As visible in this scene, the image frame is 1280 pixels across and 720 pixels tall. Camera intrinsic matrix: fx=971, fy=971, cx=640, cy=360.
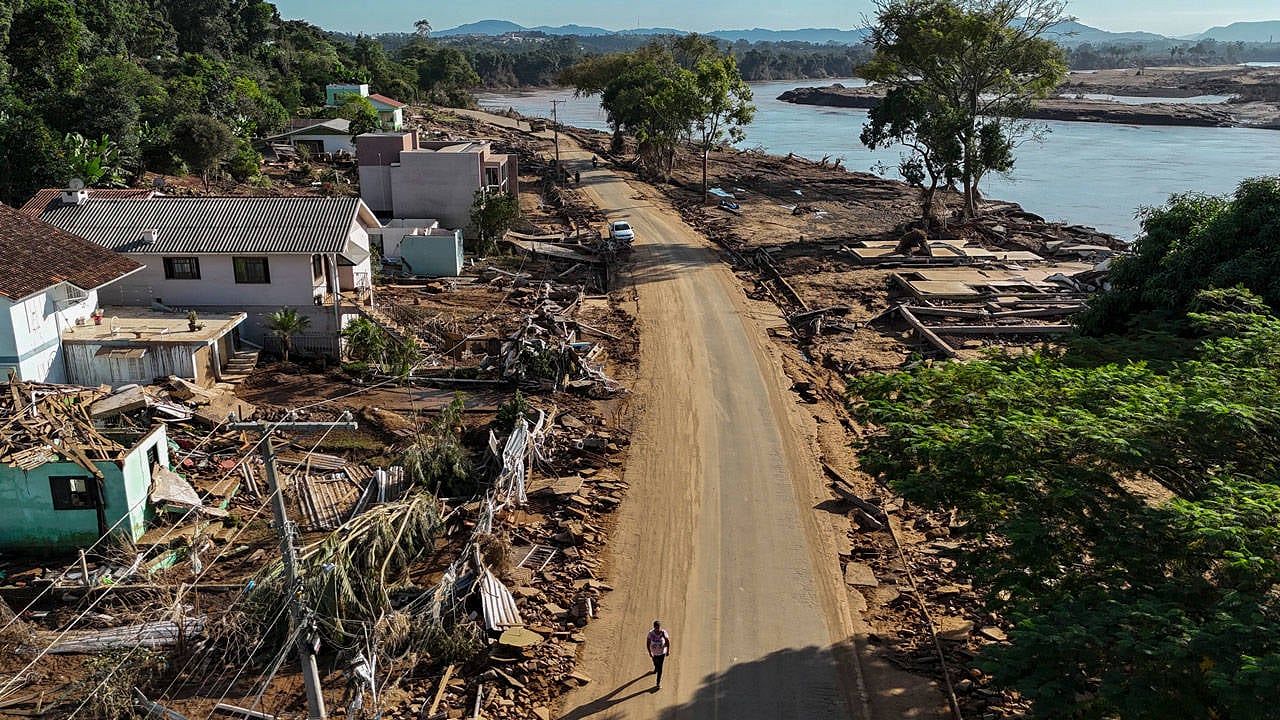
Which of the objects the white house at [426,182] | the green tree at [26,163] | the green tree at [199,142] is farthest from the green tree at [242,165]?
the white house at [426,182]

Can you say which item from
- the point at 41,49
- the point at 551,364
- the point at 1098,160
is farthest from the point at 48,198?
the point at 1098,160

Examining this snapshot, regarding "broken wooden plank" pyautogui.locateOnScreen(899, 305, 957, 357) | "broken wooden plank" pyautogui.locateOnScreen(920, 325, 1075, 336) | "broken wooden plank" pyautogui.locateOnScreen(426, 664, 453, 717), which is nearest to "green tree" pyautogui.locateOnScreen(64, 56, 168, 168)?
"broken wooden plank" pyautogui.locateOnScreen(899, 305, 957, 357)

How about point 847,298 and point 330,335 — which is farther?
point 847,298

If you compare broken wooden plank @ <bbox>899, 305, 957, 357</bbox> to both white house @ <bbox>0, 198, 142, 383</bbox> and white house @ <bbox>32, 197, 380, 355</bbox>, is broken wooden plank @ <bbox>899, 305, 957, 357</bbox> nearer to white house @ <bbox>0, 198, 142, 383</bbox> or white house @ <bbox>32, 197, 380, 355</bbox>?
white house @ <bbox>32, 197, 380, 355</bbox>

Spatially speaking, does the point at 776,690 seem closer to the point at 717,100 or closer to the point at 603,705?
the point at 603,705

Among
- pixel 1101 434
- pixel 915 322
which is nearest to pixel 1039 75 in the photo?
pixel 915 322

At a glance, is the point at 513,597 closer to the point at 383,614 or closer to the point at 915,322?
the point at 383,614

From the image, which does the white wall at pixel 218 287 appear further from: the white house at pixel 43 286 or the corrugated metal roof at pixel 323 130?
the corrugated metal roof at pixel 323 130
